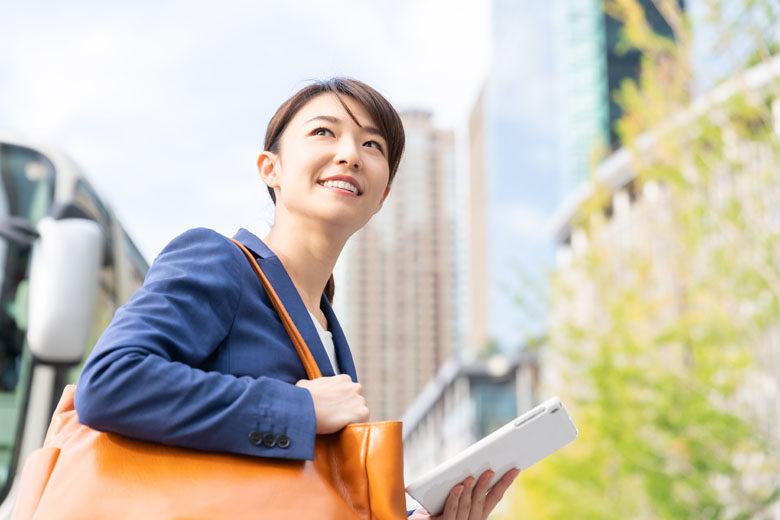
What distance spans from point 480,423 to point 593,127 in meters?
22.7

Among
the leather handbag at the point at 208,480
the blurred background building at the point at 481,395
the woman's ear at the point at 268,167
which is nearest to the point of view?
the leather handbag at the point at 208,480

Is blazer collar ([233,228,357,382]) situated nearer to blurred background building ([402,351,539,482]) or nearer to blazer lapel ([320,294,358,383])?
blazer lapel ([320,294,358,383])

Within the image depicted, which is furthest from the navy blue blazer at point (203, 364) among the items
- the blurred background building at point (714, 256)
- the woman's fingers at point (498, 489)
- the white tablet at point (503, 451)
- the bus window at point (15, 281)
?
the blurred background building at point (714, 256)

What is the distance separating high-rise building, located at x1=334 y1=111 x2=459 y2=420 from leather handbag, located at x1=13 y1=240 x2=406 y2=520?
7718 centimetres

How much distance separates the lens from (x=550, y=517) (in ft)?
45.3

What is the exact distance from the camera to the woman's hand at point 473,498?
1458mm

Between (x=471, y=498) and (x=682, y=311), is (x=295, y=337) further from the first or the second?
(x=682, y=311)

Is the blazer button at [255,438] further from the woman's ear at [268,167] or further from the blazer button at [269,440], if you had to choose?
the woman's ear at [268,167]

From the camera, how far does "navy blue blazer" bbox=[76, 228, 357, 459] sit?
47.0 inches

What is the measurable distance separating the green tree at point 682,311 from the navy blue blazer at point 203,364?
264 inches

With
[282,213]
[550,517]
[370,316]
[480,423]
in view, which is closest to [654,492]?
[550,517]

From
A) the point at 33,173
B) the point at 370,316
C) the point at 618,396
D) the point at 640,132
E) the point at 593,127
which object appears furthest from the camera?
the point at 370,316

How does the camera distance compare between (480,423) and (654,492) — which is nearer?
(654,492)

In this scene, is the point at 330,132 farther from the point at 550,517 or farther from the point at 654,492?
the point at 550,517
